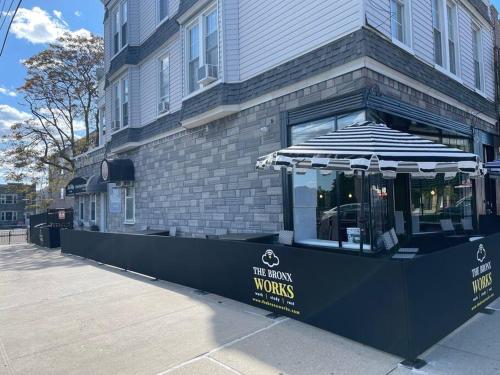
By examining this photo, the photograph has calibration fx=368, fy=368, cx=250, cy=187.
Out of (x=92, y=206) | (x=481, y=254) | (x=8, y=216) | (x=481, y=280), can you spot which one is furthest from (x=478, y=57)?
(x=8, y=216)

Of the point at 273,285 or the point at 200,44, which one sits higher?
the point at 200,44

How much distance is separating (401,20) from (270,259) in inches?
240

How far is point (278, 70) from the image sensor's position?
8.30 meters

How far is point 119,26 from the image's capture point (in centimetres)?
1561

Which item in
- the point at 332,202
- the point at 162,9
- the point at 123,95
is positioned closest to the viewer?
the point at 332,202

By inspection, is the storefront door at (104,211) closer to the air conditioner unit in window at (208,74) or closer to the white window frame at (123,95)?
the white window frame at (123,95)

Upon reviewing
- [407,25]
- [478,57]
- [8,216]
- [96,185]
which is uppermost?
[478,57]

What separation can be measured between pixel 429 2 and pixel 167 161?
8808mm

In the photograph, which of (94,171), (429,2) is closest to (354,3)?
(429,2)

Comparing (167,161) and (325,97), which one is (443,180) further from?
(167,161)

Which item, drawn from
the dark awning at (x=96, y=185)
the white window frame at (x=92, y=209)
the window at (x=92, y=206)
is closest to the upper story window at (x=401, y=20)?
the dark awning at (x=96, y=185)

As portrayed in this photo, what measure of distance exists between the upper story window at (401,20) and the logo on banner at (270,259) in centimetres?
547

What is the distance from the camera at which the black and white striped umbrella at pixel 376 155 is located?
15.1ft

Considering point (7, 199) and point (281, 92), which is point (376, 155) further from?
point (7, 199)
